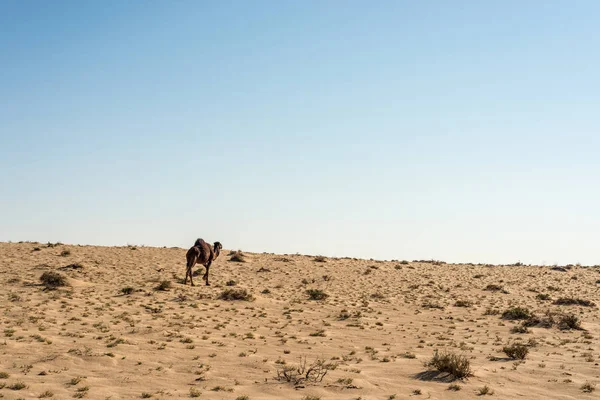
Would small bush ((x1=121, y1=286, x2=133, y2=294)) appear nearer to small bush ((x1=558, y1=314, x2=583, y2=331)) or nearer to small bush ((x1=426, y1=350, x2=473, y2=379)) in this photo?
small bush ((x1=426, y1=350, x2=473, y2=379))

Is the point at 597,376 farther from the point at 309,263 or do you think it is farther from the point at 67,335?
the point at 309,263

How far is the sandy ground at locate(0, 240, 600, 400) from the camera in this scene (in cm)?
1373

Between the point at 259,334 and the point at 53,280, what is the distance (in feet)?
44.1

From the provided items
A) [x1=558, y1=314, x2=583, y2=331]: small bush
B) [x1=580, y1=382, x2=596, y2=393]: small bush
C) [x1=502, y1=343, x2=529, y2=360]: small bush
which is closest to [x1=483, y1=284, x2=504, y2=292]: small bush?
[x1=558, y1=314, x2=583, y2=331]: small bush

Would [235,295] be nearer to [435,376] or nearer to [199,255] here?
[199,255]

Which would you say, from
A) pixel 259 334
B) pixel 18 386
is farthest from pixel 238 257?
pixel 18 386

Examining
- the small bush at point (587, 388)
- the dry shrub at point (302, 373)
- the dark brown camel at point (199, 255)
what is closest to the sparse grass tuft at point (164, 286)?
the dark brown camel at point (199, 255)

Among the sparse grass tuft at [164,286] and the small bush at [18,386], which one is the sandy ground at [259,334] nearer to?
the small bush at [18,386]

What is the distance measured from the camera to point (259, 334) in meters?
21.2

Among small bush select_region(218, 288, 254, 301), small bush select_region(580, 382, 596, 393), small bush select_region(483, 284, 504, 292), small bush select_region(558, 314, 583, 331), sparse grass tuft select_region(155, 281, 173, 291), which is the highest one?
small bush select_region(483, 284, 504, 292)

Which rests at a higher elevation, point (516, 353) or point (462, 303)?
point (462, 303)

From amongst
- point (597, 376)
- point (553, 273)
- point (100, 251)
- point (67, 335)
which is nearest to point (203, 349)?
point (67, 335)

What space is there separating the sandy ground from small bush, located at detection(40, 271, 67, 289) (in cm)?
43

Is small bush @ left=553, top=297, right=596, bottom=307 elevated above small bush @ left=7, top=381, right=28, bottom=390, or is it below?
above
